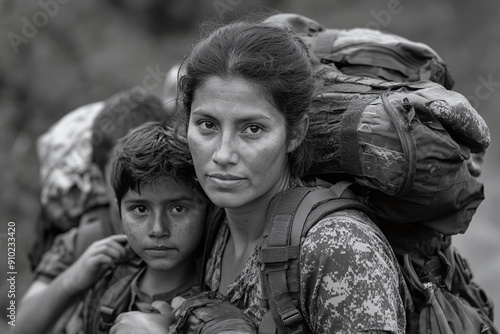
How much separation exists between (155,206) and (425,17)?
610 cm

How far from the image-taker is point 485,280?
711 centimetres

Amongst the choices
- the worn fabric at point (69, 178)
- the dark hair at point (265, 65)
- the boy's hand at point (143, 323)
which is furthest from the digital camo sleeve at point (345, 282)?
the worn fabric at point (69, 178)

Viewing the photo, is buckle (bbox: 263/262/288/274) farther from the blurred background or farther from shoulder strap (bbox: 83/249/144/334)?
the blurred background

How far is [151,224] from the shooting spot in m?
2.97

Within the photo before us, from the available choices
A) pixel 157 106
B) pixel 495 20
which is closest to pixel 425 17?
pixel 495 20

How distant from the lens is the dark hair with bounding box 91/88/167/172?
3936 mm

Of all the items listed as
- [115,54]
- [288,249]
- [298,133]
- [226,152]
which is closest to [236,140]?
[226,152]

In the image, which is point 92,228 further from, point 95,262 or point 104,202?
point 95,262

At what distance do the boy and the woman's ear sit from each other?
0.58m

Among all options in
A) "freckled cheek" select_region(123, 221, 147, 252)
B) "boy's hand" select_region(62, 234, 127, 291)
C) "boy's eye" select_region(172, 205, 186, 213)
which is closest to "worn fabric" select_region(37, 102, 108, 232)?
"boy's hand" select_region(62, 234, 127, 291)

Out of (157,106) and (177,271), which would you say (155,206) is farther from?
(157,106)

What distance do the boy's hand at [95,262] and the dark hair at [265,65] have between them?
99cm

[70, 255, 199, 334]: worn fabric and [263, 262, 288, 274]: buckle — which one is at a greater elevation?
[263, 262, 288, 274]: buckle

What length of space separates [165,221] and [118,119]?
1181 millimetres
